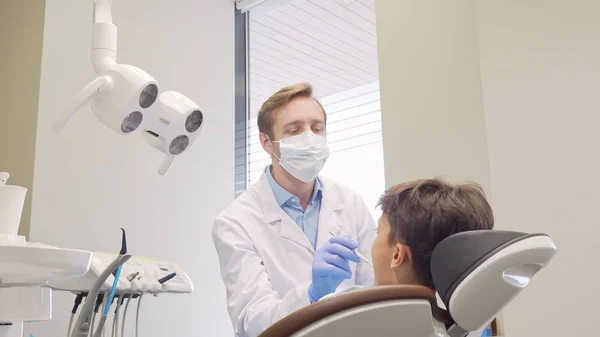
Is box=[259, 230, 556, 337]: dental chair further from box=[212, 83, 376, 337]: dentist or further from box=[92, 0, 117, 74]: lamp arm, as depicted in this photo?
box=[92, 0, 117, 74]: lamp arm

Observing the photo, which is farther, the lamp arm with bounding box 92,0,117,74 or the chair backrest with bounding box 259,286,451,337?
the lamp arm with bounding box 92,0,117,74

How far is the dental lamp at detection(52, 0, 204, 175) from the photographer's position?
4.88 ft

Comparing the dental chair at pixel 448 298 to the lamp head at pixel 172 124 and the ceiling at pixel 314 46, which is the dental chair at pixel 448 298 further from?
the ceiling at pixel 314 46

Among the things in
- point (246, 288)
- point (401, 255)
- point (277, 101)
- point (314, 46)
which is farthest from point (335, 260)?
point (314, 46)

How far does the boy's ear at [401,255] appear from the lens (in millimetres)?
→ 1016

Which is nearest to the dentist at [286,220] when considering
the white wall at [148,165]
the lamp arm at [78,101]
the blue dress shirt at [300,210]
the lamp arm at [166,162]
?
the blue dress shirt at [300,210]

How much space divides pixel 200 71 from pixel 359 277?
1.68m

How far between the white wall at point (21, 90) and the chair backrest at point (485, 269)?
1978 mm

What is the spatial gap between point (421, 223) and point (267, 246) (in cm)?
77

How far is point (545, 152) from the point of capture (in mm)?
1514

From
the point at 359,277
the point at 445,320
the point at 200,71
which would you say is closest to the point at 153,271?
the point at 359,277

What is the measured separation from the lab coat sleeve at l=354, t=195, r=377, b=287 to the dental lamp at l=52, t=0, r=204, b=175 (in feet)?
→ 1.87

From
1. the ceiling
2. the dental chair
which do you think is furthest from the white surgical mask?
the ceiling

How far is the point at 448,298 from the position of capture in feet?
2.49
